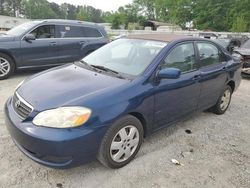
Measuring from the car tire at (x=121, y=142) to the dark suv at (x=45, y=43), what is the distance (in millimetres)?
5005

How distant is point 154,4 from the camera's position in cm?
7900

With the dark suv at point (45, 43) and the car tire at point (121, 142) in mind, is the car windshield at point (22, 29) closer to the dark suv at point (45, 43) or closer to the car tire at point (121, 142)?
the dark suv at point (45, 43)

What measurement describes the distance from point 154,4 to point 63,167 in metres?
81.3

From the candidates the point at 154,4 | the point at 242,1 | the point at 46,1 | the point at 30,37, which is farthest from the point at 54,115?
the point at 46,1

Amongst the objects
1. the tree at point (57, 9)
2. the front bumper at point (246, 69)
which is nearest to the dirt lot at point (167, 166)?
the front bumper at point (246, 69)

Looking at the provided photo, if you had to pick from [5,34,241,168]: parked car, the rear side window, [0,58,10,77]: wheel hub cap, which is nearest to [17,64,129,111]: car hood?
[5,34,241,168]: parked car

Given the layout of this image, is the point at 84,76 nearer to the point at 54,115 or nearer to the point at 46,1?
the point at 54,115

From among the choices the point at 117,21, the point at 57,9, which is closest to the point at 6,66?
the point at 117,21

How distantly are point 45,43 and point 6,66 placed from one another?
48.1 inches

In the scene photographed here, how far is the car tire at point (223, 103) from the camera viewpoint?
5141 mm

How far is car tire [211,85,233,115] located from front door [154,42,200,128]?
987mm

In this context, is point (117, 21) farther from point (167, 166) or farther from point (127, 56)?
point (167, 166)

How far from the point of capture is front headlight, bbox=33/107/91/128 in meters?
2.73

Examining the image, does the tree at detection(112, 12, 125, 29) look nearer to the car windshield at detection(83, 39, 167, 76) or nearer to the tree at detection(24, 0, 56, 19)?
the tree at detection(24, 0, 56, 19)
